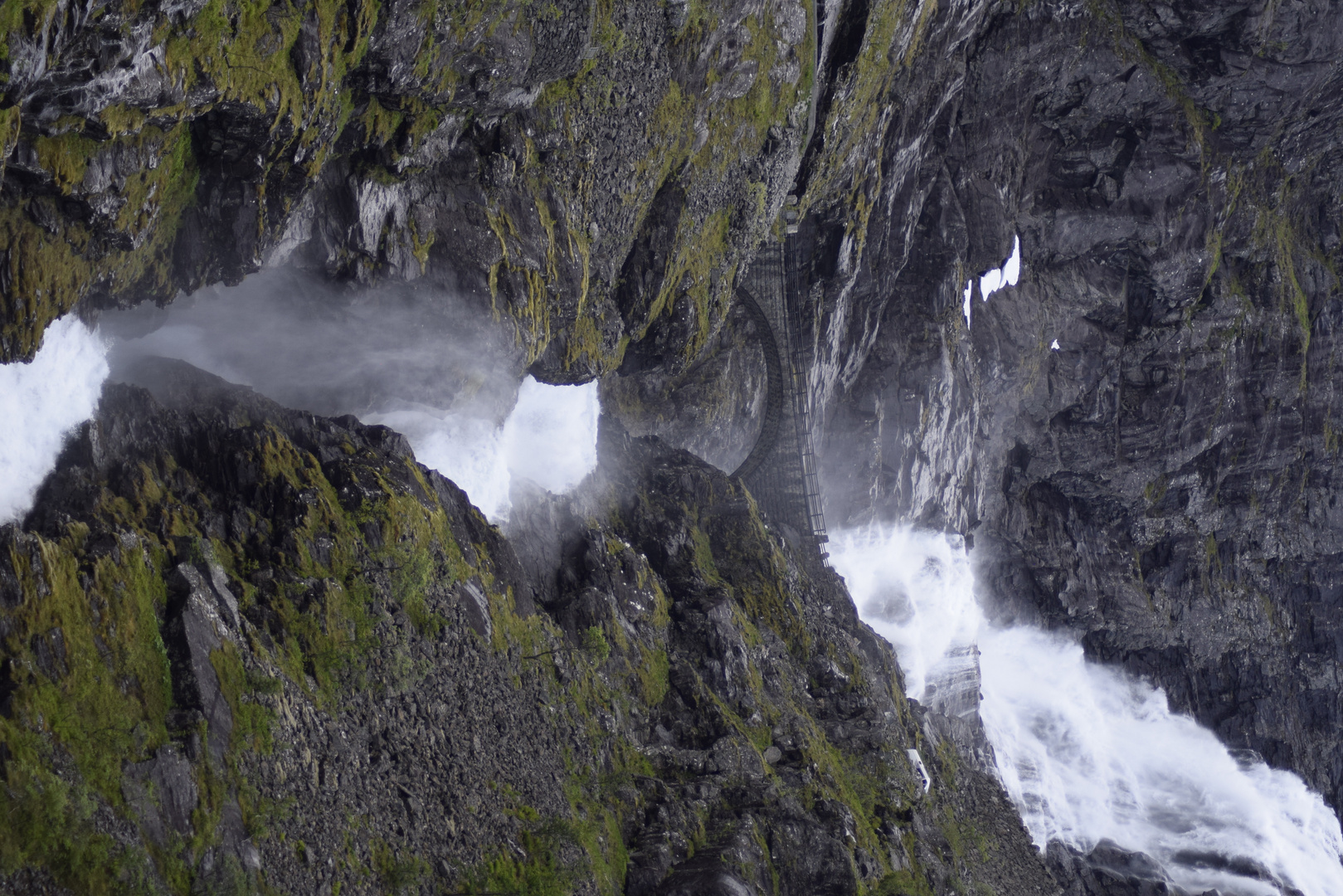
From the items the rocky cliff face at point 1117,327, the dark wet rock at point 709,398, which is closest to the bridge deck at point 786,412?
the dark wet rock at point 709,398

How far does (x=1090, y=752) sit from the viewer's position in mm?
51781

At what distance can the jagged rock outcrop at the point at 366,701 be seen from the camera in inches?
417

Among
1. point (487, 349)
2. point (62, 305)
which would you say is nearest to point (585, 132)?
point (487, 349)

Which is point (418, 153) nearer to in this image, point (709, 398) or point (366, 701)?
point (366, 701)

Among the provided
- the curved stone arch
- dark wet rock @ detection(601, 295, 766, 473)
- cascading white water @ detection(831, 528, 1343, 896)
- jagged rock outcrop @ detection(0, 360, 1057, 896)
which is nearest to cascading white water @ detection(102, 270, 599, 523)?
jagged rock outcrop @ detection(0, 360, 1057, 896)

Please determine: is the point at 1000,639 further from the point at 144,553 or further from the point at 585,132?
the point at 144,553

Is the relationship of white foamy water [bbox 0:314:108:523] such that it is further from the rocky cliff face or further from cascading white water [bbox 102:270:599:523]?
the rocky cliff face

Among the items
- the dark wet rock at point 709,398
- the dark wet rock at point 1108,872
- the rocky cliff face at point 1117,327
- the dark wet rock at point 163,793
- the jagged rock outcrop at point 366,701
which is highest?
the rocky cliff face at point 1117,327

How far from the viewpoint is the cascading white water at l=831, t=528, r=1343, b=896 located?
4266 centimetres

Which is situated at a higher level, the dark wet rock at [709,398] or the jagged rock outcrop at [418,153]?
the dark wet rock at [709,398]

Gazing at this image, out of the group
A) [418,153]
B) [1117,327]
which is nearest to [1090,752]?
[1117,327]

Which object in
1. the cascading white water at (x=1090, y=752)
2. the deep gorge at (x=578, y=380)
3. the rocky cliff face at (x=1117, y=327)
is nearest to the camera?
the deep gorge at (x=578, y=380)

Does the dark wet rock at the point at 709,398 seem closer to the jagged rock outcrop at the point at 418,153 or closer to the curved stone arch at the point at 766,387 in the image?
the curved stone arch at the point at 766,387

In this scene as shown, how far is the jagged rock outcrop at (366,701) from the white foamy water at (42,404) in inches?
12.6
